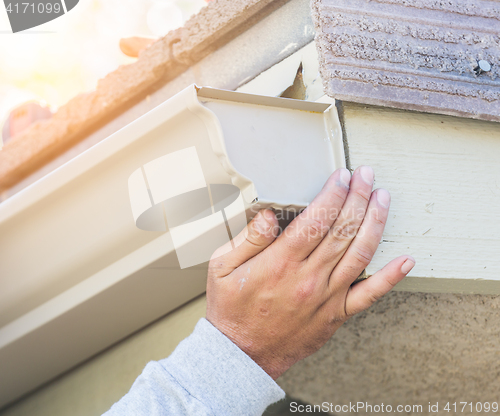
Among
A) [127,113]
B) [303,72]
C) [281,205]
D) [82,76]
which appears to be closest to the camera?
[281,205]

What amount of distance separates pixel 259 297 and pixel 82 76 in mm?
1181

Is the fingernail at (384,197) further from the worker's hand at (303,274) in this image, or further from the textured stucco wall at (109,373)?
the textured stucco wall at (109,373)

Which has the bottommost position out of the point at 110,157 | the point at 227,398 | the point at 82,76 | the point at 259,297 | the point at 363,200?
the point at 227,398

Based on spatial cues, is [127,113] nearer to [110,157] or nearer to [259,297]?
[110,157]

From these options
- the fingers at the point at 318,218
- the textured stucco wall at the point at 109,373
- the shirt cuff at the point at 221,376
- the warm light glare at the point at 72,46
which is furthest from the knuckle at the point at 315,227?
the warm light glare at the point at 72,46

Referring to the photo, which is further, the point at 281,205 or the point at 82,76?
the point at 82,76

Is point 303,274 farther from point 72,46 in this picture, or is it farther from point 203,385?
point 72,46

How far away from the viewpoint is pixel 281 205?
0.72m

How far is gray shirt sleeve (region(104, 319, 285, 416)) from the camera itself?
732 mm

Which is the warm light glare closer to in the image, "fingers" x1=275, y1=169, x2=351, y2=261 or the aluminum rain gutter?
the aluminum rain gutter

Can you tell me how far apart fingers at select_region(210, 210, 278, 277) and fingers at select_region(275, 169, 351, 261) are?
37 mm

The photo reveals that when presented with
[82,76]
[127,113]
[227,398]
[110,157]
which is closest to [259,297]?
[227,398]

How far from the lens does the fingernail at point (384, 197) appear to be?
2.37 ft

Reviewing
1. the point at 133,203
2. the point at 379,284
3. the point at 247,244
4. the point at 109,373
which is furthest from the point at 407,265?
the point at 109,373
